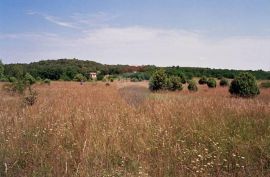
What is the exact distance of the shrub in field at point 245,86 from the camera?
20.7 m

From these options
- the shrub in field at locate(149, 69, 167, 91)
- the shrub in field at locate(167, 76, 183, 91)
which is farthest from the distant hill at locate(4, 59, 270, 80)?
the shrub in field at locate(149, 69, 167, 91)

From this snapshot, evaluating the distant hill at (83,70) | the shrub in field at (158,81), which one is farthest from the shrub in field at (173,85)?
the distant hill at (83,70)

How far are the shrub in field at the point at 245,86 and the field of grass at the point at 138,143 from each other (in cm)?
1416

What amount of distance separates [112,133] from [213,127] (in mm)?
1801

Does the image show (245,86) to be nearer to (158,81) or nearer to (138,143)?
(158,81)

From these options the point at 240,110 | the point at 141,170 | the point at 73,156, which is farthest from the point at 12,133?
the point at 240,110

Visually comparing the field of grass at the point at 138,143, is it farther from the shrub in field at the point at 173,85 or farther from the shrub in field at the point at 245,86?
the shrub in field at the point at 173,85

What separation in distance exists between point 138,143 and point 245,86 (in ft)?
56.4

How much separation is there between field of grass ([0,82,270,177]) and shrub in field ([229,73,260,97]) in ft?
46.5

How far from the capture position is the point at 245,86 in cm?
2095

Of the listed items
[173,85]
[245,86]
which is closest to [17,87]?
[245,86]

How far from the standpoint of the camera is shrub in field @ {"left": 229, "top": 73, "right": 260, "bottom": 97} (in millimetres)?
20734

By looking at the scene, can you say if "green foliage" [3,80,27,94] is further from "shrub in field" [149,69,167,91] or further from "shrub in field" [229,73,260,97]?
"shrub in field" [229,73,260,97]

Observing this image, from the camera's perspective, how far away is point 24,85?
20.1 metres
